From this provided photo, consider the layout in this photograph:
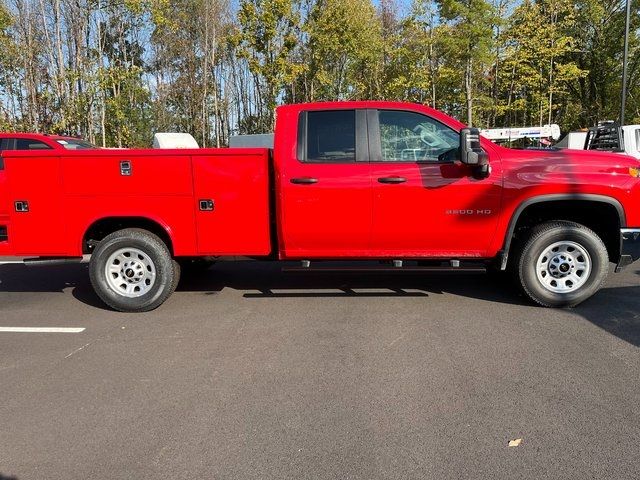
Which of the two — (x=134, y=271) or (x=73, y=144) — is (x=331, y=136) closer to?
(x=134, y=271)

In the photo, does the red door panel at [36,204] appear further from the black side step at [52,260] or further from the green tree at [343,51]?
the green tree at [343,51]

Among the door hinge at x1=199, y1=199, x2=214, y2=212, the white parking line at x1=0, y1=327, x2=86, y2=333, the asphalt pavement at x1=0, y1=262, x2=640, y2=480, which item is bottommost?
the asphalt pavement at x1=0, y1=262, x2=640, y2=480

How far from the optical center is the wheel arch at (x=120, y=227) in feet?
18.2

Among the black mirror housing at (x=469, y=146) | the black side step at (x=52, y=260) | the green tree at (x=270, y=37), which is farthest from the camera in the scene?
the green tree at (x=270, y=37)

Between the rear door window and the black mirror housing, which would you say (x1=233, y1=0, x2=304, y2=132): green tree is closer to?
the rear door window

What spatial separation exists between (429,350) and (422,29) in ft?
73.0

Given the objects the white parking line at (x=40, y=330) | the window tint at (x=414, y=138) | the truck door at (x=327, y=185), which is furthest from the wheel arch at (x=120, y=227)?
the window tint at (x=414, y=138)

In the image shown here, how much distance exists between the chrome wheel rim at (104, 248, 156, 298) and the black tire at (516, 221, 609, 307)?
3983mm

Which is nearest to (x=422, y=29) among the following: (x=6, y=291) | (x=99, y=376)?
(x=6, y=291)

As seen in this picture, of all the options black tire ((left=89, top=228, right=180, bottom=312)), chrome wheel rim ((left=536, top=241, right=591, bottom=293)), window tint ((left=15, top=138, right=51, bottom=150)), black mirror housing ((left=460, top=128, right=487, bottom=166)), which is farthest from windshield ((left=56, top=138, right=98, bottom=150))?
chrome wheel rim ((left=536, top=241, right=591, bottom=293))

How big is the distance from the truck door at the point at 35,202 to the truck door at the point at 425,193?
3355 mm

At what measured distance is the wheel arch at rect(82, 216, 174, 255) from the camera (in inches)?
219

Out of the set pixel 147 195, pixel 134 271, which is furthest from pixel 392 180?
pixel 134 271

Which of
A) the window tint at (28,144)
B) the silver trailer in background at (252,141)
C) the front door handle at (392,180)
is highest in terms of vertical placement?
the silver trailer in background at (252,141)
